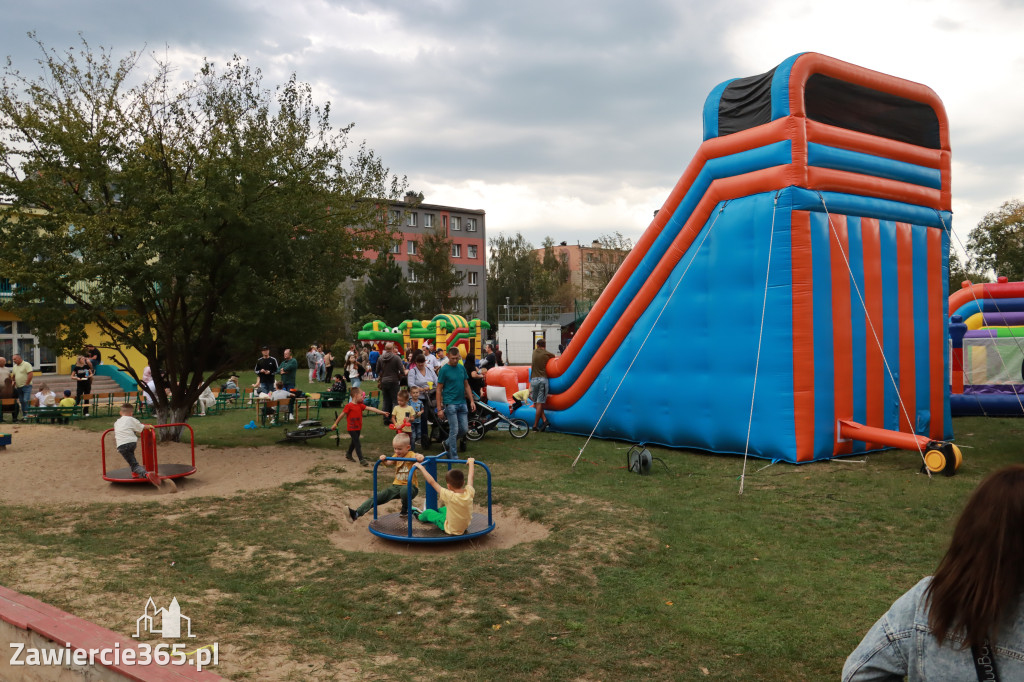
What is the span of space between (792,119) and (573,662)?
28.1 feet

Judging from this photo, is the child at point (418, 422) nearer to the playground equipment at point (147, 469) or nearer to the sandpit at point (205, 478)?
the sandpit at point (205, 478)

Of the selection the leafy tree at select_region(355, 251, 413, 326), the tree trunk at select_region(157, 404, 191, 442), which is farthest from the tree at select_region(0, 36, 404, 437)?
the leafy tree at select_region(355, 251, 413, 326)

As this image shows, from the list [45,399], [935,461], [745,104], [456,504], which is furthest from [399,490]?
[45,399]

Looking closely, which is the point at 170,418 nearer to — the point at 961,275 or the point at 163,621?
the point at 163,621

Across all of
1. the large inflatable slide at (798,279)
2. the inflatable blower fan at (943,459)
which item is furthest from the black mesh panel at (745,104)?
the inflatable blower fan at (943,459)

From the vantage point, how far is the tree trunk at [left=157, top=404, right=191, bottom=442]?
558 inches

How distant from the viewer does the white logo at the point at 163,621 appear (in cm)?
520

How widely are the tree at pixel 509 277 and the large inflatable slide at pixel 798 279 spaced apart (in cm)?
5947

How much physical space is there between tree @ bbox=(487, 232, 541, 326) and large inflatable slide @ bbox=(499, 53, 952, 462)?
5947cm

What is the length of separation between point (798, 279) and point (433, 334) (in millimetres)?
21268

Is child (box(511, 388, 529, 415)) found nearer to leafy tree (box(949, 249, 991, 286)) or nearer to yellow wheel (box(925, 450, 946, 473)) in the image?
yellow wheel (box(925, 450, 946, 473))

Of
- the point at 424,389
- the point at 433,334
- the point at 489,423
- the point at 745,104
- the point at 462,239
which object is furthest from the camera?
the point at 462,239

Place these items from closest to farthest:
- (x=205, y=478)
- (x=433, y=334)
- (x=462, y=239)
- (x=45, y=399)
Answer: (x=205, y=478)
(x=45, y=399)
(x=433, y=334)
(x=462, y=239)

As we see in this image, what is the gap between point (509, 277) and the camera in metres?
73.9
